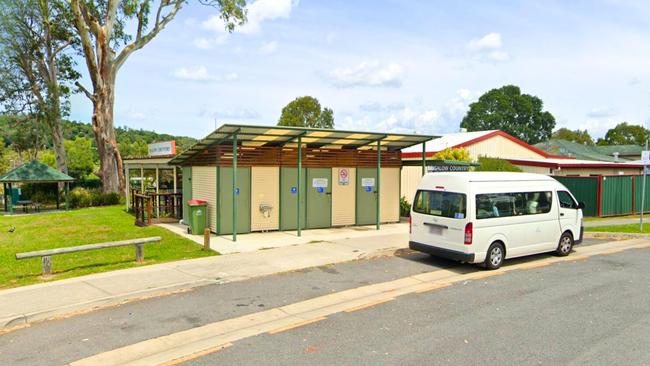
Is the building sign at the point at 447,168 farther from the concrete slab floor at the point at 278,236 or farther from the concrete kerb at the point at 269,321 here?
the concrete kerb at the point at 269,321

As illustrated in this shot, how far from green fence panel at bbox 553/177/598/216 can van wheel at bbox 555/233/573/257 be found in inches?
416

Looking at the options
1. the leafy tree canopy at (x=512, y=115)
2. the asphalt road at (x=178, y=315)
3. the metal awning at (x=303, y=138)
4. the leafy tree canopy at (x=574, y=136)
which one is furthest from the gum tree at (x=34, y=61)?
the leafy tree canopy at (x=574, y=136)

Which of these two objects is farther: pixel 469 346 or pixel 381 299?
pixel 381 299

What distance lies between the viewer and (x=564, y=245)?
1088cm

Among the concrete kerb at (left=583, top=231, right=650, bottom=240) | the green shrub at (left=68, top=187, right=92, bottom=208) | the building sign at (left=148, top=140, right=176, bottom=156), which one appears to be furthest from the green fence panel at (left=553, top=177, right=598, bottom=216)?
the green shrub at (left=68, top=187, right=92, bottom=208)

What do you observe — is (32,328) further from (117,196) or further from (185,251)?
(117,196)

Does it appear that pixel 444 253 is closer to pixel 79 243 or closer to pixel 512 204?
pixel 512 204

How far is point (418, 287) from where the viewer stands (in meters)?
8.16

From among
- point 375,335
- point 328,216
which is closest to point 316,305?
point 375,335

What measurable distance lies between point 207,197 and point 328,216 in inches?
149

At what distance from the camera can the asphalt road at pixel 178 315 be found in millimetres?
5377

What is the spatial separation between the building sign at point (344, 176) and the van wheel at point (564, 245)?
6.56m

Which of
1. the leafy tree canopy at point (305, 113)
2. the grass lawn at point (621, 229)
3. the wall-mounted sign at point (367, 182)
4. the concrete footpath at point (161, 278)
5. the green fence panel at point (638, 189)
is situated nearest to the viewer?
the concrete footpath at point (161, 278)

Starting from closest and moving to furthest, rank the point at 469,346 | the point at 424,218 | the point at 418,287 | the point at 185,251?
the point at 469,346 < the point at 418,287 < the point at 424,218 < the point at 185,251
